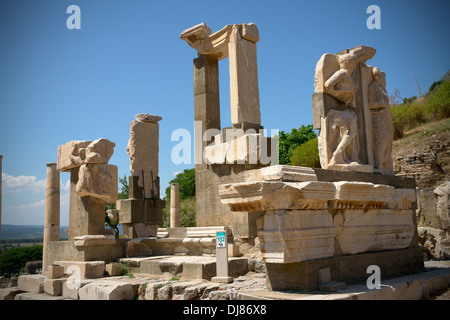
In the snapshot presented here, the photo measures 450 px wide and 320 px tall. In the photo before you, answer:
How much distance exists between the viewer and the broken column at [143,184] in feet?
35.9

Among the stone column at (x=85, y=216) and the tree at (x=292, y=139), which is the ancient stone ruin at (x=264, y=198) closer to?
the stone column at (x=85, y=216)

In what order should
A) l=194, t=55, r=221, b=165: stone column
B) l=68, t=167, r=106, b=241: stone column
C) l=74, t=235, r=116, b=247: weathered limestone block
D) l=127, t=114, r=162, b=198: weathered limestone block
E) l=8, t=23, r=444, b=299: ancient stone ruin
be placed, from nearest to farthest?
l=8, t=23, r=444, b=299: ancient stone ruin < l=74, t=235, r=116, b=247: weathered limestone block < l=68, t=167, r=106, b=241: stone column < l=194, t=55, r=221, b=165: stone column < l=127, t=114, r=162, b=198: weathered limestone block

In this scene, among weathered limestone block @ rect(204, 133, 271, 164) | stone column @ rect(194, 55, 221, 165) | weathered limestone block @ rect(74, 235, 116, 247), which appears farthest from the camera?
stone column @ rect(194, 55, 221, 165)

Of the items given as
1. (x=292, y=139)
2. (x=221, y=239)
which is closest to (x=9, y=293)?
(x=221, y=239)

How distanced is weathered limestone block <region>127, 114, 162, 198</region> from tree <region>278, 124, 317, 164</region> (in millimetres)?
15807

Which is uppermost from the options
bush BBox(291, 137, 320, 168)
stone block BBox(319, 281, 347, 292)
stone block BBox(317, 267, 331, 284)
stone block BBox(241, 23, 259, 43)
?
stone block BBox(241, 23, 259, 43)

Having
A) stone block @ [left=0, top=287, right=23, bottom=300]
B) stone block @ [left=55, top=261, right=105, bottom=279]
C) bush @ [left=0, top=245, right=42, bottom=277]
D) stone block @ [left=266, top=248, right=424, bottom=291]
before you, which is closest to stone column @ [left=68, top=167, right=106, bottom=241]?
stone block @ [left=55, top=261, right=105, bottom=279]

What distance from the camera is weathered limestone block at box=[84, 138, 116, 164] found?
7.67 m

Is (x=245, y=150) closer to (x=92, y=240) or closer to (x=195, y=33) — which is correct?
(x=92, y=240)

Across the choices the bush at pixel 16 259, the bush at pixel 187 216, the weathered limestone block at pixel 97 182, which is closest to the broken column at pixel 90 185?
the weathered limestone block at pixel 97 182

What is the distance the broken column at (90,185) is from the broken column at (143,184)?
119 inches

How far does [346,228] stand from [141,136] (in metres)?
7.42

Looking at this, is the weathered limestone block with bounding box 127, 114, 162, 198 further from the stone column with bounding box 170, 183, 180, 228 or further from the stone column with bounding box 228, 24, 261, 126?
the stone column with bounding box 170, 183, 180, 228
